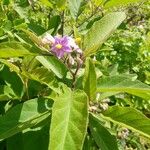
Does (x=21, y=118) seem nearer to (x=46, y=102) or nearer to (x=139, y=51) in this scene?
(x=46, y=102)

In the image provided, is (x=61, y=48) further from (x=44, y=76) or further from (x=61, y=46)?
(x=44, y=76)

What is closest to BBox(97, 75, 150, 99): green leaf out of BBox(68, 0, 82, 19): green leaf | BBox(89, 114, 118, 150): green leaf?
BBox(89, 114, 118, 150): green leaf

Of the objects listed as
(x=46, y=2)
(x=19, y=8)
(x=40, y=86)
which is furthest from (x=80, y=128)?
(x=19, y=8)

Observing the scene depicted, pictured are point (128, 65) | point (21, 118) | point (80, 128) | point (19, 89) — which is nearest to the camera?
point (80, 128)

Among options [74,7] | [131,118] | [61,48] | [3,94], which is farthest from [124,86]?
[74,7]

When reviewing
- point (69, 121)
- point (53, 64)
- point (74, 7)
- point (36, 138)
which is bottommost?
point (36, 138)
